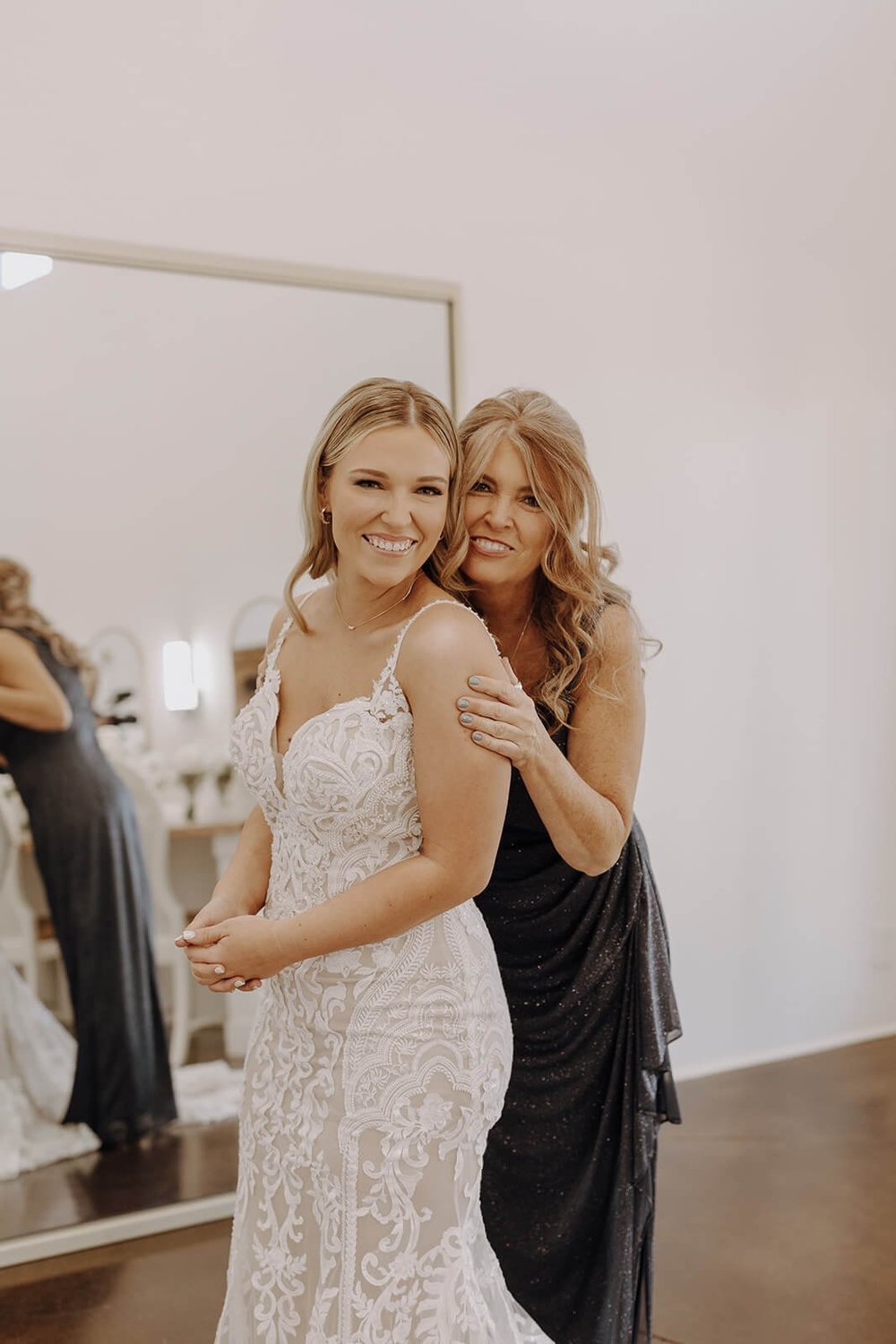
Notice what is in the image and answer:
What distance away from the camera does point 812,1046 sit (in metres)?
4.30

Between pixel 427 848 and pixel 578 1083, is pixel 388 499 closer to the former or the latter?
pixel 427 848

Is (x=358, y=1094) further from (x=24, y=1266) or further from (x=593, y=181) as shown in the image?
(x=593, y=181)

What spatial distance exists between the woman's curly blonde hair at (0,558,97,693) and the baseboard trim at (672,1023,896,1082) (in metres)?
2.31

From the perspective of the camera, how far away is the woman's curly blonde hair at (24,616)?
2957mm

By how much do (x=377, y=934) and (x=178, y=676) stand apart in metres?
1.63

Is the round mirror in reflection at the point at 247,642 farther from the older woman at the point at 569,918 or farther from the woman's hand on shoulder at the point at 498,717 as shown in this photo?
the woman's hand on shoulder at the point at 498,717

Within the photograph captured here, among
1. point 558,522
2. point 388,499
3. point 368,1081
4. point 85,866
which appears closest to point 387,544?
point 388,499

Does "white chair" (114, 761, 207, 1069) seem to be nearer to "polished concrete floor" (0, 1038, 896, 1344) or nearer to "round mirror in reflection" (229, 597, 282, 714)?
"round mirror in reflection" (229, 597, 282, 714)

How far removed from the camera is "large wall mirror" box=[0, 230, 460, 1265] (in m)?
2.99

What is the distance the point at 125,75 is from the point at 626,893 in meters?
2.31

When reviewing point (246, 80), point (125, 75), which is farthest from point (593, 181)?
point (125, 75)

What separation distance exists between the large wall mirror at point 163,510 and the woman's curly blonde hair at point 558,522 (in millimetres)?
1252

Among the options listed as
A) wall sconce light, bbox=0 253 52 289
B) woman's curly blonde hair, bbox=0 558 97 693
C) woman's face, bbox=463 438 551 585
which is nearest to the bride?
woman's face, bbox=463 438 551 585

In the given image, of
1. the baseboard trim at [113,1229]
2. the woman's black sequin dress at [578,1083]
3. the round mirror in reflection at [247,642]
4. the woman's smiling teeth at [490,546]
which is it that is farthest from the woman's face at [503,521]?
the baseboard trim at [113,1229]
